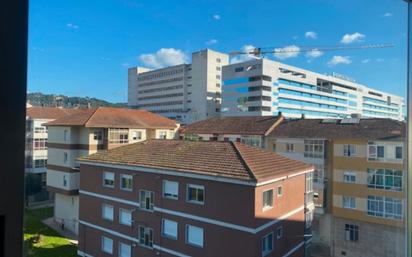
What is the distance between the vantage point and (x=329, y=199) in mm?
2172

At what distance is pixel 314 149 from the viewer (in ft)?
7.72

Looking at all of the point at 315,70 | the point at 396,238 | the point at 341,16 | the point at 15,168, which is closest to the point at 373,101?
the point at 315,70

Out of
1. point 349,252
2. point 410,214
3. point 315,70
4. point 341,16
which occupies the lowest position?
point 349,252

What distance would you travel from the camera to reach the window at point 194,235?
1980mm

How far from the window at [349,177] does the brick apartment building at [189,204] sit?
30 centimetres

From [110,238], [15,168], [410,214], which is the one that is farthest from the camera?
[110,238]

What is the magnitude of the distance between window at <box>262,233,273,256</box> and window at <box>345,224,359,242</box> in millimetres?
529

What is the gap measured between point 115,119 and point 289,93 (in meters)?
1.05

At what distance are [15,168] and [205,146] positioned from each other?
198 centimetres

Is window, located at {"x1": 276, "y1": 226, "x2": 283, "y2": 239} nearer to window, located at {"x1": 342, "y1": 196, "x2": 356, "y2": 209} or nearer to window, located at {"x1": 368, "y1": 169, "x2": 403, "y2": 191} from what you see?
window, located at {"x1": 342, "y1": 196, "x2": 356, "y2": 209}

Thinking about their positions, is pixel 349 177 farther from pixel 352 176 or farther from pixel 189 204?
pixel 189 204

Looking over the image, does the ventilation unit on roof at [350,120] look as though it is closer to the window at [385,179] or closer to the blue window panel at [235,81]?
the window at [385,179]

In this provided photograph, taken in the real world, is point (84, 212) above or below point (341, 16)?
below

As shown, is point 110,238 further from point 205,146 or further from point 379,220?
point 379,220
